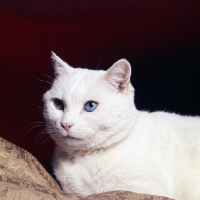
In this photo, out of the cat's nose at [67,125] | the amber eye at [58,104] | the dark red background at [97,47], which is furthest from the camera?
the dark red background at [97,47]

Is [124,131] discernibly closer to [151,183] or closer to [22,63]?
[151,183]

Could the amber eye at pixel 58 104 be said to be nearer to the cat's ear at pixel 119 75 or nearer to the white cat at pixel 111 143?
the white cat at pixel 111 143

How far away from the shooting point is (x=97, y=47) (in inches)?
81.4

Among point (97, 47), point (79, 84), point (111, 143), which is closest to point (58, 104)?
point (79, 84)

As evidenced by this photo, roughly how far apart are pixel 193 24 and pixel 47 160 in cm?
115

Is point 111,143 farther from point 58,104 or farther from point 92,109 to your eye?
point 58,104

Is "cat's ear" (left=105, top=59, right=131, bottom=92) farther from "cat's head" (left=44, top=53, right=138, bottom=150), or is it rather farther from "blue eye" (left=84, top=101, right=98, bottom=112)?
"blue eye" (left=84, top=101, right=98, bottom=112)

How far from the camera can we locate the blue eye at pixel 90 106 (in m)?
1.37

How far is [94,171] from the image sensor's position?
1398mm

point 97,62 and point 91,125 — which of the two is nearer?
point 91,125

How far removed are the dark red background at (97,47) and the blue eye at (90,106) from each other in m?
0.63

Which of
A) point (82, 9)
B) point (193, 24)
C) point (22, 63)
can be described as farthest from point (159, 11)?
point (22, 63)

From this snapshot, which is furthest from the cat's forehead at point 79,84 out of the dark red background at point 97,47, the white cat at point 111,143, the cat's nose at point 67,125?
the dark red background at point 97,47

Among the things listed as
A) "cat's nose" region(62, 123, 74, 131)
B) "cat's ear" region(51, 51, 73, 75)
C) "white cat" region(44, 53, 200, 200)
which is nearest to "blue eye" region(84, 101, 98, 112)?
"white cat" region(44, 53, 200, 200)
